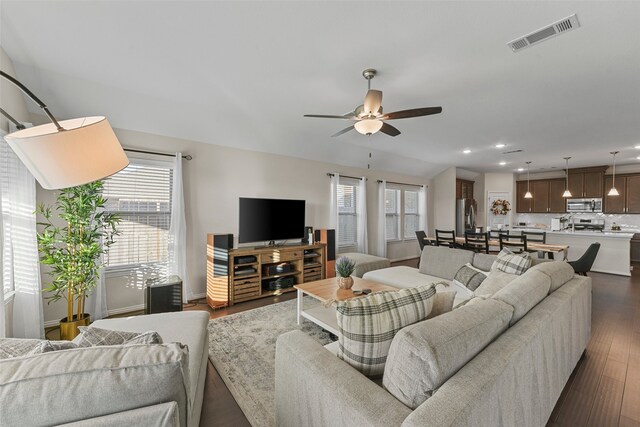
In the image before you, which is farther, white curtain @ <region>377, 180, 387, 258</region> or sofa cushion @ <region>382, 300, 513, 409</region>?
white curtain @ <region>377, 180, 387, 258</region>

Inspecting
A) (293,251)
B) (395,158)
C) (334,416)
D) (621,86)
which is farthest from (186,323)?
(395,158)

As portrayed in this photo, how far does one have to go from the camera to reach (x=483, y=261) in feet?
10.9

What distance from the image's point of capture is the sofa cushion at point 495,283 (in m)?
2.28

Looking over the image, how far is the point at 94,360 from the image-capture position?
33.5 inches

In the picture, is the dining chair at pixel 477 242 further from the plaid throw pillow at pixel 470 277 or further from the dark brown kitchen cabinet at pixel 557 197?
the dark brown kitchen cabinet at pixel 557 197

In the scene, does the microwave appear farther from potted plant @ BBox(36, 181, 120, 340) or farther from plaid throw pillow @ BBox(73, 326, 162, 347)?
potted plant @ BBox(36, 181, 120, 340)

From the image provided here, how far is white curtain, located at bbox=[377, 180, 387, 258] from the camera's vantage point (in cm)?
643

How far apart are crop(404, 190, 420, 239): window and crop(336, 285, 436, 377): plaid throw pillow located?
6.24 m

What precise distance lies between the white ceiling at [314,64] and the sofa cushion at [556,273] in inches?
73.1

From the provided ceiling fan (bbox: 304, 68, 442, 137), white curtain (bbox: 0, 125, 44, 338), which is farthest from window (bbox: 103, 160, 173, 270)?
ceiling fan (bbox: 304, 68, 442, 137)

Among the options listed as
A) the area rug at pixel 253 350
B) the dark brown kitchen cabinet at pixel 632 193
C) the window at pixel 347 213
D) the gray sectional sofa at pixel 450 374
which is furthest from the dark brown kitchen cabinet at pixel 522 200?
the gray sectional sofa at pixel 450 374

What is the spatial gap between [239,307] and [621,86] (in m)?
5.22

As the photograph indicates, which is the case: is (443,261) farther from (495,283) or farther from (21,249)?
(21,249)

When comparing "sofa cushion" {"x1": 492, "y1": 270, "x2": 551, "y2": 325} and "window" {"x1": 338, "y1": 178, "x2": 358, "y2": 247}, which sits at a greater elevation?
"window" {"x1": 338, "y1": 178, "x2": 358, "y2": 247}
